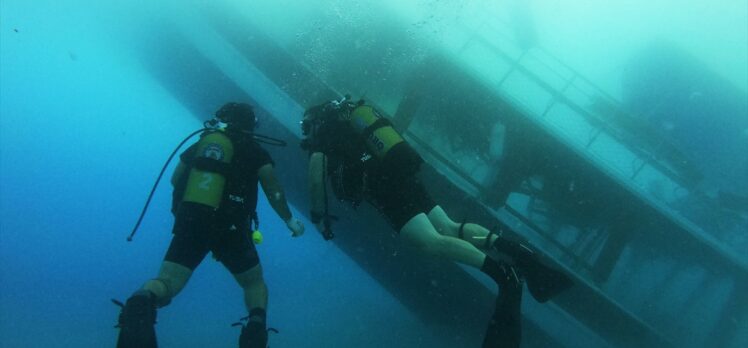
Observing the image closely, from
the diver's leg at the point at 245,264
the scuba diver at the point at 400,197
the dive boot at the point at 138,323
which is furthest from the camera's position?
the diver's leg at the point at 245,264

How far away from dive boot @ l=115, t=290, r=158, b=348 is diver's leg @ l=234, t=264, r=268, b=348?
73 centimetres

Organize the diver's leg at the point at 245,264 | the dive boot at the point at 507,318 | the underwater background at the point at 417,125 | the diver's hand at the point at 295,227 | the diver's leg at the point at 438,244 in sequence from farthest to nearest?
the underwater background at the point at 417,125, the diver's hand at the point at 295,227, the diver's leg at the point at 245,264, the diver's leg at the point at 438,244, the dive boot at the point at 507,318

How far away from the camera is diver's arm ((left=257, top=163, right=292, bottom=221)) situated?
4.14 m

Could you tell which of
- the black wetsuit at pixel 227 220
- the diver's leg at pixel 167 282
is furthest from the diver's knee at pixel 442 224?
the diver's leg at pixel 167 282

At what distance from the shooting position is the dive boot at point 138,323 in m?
2.76

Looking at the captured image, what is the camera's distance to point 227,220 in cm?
381

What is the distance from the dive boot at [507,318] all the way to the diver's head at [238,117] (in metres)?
2.69

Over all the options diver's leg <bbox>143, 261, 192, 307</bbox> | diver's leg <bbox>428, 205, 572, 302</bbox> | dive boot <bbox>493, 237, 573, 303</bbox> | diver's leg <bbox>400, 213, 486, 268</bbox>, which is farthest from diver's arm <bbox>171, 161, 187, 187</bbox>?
dive boot <bbox>493, 237, 573, 303</bbox>

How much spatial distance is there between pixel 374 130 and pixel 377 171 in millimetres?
364

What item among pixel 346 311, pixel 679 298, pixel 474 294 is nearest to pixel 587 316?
pixel 474 294

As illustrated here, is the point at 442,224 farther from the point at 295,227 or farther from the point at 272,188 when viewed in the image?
the point at 272,188

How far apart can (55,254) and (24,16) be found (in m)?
33.1

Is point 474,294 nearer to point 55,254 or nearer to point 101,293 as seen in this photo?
point 101,293

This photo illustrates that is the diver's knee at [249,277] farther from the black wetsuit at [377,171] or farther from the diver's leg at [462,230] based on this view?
the diver's leg at [462,230]
